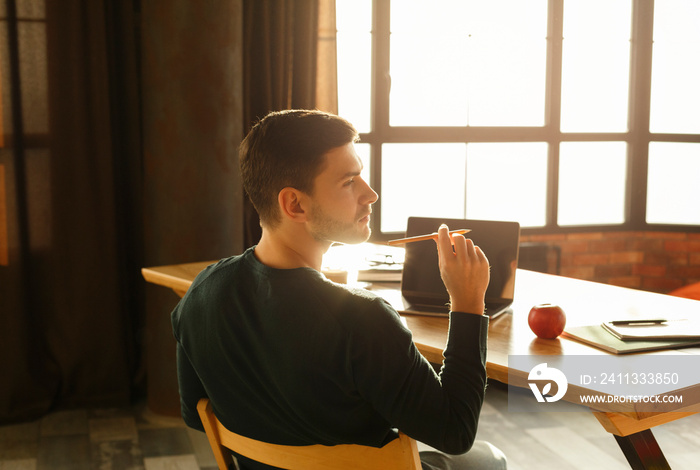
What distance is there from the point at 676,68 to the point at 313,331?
3.58 meters

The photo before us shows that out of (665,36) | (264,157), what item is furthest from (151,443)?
(665,36)

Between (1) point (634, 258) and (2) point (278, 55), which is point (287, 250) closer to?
(2) point (278, 55)

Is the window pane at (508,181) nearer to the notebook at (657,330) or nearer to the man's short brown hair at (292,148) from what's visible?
the notebook at (657,330)

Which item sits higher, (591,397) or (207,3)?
(207,3)

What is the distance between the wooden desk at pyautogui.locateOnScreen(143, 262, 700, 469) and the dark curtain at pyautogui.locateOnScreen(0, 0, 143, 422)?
0.92 m

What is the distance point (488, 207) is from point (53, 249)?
2.15 meters

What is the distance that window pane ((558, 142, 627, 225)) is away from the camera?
13.1ft

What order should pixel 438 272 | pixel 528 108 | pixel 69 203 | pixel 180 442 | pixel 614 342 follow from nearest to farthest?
pixel 614 342
pixel 438 272
pixel 180 442
pixel 69 203
pixel 528 108

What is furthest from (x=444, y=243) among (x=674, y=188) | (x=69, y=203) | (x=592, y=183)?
(x=674, y=188)

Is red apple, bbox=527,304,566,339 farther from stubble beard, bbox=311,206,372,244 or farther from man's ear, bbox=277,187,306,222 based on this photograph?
man's ear, bbox=277,187,306,222

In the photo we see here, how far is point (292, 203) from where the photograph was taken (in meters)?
1.24

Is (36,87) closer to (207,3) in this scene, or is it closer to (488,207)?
(207,3)

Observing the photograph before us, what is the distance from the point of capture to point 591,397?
4.20 feet

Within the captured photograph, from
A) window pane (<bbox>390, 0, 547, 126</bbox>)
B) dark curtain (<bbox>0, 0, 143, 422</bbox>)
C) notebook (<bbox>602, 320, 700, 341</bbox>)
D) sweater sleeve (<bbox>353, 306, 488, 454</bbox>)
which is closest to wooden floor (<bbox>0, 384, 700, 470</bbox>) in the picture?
dark curtain (<bbox>0, 0, 143, 422</bbox>)
